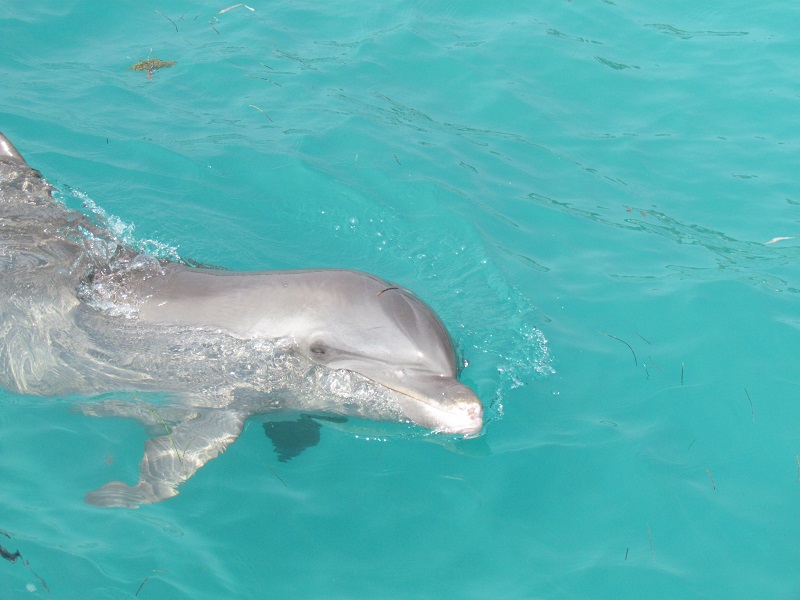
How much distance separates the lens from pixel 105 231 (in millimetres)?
7371

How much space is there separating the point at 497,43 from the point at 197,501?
939 cm

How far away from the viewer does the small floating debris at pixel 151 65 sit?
1155 cm

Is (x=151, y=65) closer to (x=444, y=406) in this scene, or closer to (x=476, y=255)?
(x=476, y=255)

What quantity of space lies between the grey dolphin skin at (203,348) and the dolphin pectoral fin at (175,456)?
10 millimetres

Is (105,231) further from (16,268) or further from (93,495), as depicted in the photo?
(93,495)

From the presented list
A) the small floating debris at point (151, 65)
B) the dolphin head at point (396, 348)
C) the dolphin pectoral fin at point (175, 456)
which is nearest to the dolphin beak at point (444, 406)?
the dolphin head at point (396, 348)

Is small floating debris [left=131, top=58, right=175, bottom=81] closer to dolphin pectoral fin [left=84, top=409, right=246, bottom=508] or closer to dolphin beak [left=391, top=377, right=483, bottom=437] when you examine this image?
dolphin pectoral fin [left=84, top=409, right=246, bottom=508]

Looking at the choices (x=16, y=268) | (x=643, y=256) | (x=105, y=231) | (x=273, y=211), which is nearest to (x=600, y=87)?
(x=643, y=256)

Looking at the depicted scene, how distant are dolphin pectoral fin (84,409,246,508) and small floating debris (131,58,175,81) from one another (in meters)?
6.89

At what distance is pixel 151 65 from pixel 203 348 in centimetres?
684

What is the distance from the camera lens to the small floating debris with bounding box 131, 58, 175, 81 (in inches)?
455

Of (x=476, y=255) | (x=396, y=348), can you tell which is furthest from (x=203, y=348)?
(x=476, y=255)

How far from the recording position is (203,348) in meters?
6.31

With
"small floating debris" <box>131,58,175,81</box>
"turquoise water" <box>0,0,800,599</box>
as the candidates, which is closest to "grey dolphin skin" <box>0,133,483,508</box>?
"turquoise water" <box>0,0,800,599</box>
